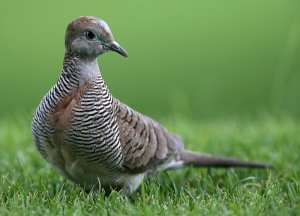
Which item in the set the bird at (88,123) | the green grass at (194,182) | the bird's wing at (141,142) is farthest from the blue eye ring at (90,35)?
the green grass at (194,182)

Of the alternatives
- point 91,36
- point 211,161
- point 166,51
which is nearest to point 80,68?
point 91,36

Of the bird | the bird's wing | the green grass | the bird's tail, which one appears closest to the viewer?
the green grass

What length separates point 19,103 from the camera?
38.9 feet

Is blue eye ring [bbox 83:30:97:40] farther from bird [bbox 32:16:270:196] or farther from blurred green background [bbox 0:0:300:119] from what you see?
blurred green background [bbox 0:0:300:119]

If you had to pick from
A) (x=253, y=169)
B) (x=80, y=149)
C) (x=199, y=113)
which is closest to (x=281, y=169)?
(x=253, y=169)

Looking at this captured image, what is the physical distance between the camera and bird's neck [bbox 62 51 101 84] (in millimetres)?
5316

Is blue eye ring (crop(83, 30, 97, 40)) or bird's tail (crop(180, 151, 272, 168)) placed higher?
blue eye ring (crop(83, 30, 97, 40))

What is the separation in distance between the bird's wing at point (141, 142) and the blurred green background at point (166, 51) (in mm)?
5019

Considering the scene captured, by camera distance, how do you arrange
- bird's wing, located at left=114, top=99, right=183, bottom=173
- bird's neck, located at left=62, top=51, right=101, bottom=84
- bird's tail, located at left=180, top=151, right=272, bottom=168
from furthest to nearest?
1. bird's tail, located at left=180, top=151, right=272, bottom=168
2. bird's wing, located at left=114, top=99, right=183, bottom=173
3. bird's neck, located at left=62, top=51, right=101, bottom=84

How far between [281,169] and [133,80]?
20.5ft

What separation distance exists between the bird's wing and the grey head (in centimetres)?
46

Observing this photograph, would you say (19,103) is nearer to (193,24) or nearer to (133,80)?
(133,80)

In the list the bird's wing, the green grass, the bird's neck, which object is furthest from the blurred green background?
the bird's neck

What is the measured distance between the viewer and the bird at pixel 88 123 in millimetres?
5207
